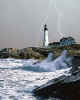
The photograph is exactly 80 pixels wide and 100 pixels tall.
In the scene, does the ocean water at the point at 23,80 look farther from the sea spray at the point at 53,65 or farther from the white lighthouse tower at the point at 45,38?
the white lighthouse tower at the point at 45,38

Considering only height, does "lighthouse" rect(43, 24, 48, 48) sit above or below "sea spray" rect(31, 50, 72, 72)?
above

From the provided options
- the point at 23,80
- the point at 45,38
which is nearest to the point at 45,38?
the point at 45,38

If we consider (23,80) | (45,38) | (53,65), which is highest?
(45,38)

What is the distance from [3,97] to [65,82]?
7.32 ft

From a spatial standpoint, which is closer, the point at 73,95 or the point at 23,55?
the point at 73,95

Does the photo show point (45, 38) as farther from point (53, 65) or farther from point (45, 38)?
point (53, 65)

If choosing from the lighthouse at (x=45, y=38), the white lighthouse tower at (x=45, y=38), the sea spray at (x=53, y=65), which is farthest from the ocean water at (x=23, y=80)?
the lighthouse at (x=45, y=38)

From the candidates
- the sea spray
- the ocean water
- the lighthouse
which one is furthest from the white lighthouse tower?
the ocean water

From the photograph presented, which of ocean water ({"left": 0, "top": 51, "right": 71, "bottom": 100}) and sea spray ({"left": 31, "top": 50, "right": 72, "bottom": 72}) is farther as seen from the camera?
sea spray ({"left": 31, "top": 50, "right": 72, "bottom": 72})

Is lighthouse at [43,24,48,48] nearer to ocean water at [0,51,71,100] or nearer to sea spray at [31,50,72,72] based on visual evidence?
sea spray at [31,50,72,72]

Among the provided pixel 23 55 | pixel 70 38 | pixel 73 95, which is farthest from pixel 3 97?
pixel 70 38

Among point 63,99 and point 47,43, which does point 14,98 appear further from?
point 47,43

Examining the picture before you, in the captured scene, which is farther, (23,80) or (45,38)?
(45,38)

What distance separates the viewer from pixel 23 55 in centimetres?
6153
